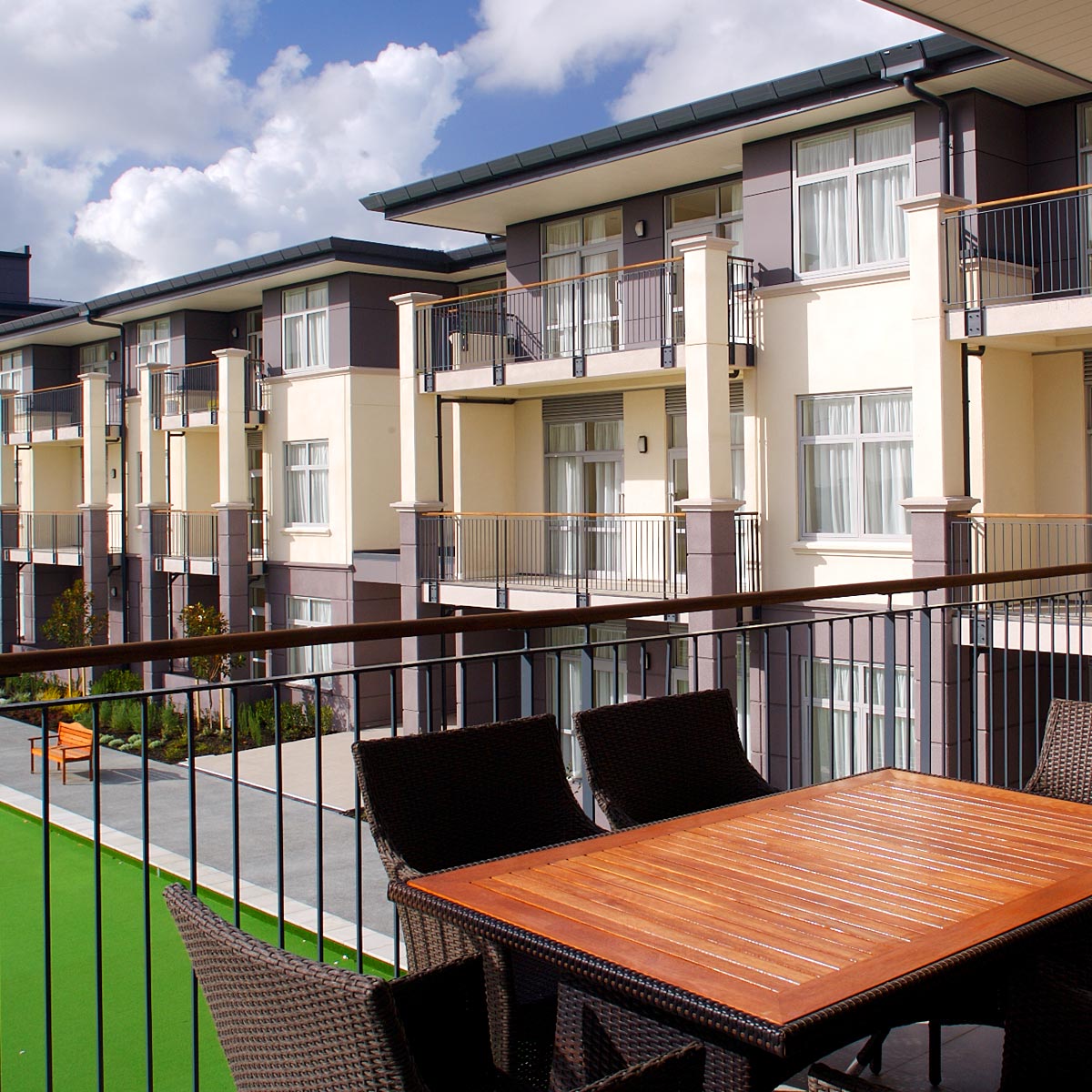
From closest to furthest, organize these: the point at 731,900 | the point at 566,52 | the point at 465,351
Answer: the point at 731,900
the point at 465,351
the point at 566,52

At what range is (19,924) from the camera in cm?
1277

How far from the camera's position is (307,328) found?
88.9 feet

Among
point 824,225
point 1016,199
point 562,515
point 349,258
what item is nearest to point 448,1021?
point 1016,199

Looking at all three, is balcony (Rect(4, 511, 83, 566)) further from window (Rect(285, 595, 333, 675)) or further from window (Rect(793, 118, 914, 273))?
window (Rect(793, 118, 914, 273))

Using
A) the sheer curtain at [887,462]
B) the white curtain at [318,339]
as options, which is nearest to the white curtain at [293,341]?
the white curtain at [318,339]

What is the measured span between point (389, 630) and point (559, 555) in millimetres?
17616

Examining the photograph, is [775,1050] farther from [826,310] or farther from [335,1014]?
[826,310]

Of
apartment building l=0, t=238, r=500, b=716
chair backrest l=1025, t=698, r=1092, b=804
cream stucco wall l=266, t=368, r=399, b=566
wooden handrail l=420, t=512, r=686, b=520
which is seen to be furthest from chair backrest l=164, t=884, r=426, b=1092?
cream stucco wall l=266, t=368, r=399, b=566

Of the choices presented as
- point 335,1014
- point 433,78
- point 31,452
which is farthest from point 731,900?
point 433,78

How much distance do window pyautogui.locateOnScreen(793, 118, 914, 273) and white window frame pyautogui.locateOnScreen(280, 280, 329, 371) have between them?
12126 millimetres

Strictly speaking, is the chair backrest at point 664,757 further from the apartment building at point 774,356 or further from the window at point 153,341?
the window at point 153,341

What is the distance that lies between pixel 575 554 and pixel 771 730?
4449 millimetres

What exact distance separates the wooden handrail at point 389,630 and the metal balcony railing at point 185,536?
988 inches

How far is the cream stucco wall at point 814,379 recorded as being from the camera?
16.6 meters
